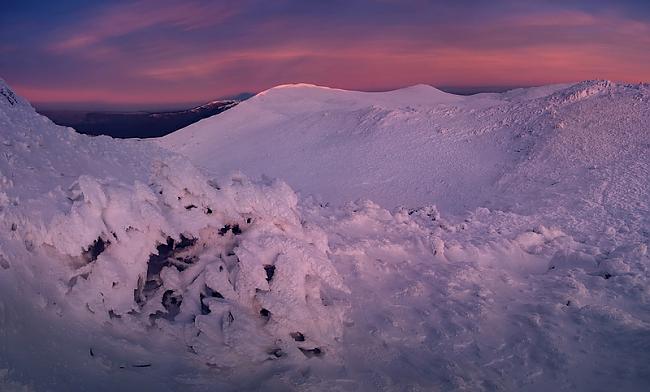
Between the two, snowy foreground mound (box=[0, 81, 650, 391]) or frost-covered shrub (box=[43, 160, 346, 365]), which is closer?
snowy foreground mound (box=[0, 81, 650, 391])

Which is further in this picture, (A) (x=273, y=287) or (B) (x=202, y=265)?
(B) (x=202, y=265)

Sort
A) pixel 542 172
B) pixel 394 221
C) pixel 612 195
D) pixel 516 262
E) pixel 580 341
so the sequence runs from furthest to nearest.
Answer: pixel 542 172 → pixel 612 195 → pixel 394 221 → pixel 516 262 → pixel 580 341

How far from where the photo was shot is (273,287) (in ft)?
17.0

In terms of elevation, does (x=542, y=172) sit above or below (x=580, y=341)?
above

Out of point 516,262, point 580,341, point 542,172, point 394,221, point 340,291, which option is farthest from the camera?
point 542,172

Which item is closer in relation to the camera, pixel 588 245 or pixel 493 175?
pixel 588 245

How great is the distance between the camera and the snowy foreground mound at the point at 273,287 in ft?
14.5

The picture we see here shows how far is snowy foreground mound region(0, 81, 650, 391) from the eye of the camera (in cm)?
441

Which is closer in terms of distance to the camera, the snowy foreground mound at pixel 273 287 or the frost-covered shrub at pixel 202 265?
the snowy foreground mound at pixel 273 287

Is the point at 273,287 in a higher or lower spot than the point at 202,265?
lower

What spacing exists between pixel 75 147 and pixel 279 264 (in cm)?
314

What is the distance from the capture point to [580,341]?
540cm

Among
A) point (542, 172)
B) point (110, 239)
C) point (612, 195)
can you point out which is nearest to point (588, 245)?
point (612, 195)

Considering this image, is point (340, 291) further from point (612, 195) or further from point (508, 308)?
point (612, 195)
